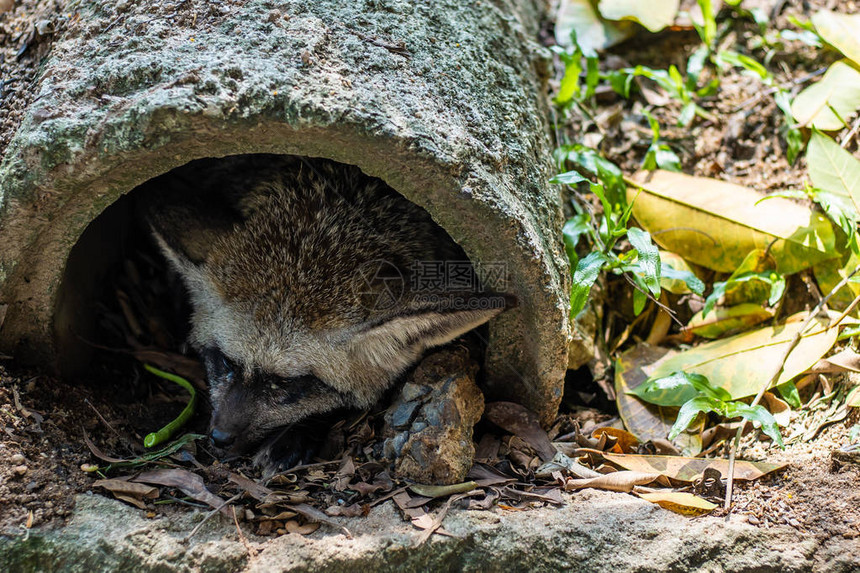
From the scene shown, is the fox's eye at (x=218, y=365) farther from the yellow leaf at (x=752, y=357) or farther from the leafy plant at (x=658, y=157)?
the leafy plant at (x=658, y=157)

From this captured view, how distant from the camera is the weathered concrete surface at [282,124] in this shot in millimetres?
2791

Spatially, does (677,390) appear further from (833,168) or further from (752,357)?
(833,168)

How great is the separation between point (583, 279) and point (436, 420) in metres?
1.03

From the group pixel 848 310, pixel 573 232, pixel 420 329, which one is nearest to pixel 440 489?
pixel 420 329

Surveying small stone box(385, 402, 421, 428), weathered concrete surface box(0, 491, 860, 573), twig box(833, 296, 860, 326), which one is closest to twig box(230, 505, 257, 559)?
weathered concrete surface box(0, 491, 860, 573)

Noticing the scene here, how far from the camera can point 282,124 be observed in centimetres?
277

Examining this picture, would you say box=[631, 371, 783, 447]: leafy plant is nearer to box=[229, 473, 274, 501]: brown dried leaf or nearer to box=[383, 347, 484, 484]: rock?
box=[383, 347, 484, 484]: rock

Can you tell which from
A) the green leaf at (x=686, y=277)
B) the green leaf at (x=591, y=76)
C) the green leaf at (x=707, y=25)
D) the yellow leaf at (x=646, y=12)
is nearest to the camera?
the green leaf at (x=686, y=277)

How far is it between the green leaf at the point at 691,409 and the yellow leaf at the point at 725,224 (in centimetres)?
104

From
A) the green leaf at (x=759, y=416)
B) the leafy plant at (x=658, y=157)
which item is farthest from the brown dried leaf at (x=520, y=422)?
the leafy plant at (x=658, y=157)

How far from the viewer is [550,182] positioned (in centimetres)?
365

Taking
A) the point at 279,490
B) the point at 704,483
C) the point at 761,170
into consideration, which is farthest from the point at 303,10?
the point at 761,170

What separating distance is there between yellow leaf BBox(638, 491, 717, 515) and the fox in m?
1.10

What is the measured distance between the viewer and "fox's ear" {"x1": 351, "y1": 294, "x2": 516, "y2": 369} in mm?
3236
